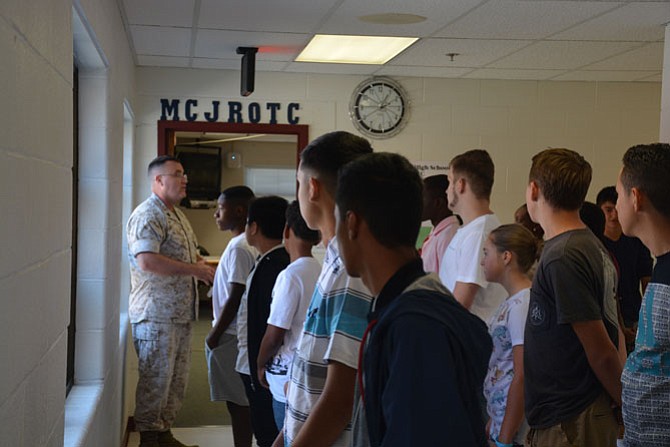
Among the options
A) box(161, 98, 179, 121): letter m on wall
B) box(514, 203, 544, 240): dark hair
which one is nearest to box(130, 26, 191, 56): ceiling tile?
box(161, 98, 179, 121): letter m on wall

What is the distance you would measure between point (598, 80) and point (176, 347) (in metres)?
4.00

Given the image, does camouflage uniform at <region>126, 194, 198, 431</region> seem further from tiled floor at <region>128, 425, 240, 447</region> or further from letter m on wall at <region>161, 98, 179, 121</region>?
letter m on wall at <region>161, 98, 179, 121</region>

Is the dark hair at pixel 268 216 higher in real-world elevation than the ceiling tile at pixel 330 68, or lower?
lower

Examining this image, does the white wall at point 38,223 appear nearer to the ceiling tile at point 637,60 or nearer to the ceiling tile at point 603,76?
the ceiling tile at point 637,60

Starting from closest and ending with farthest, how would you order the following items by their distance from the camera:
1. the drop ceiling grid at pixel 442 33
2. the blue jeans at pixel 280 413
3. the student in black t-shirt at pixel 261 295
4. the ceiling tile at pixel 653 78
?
the blue jeans at pixel 280 413, the student in black t-shirt at pixel 261 295, the drop ceiling grid at pixel 442 33, the ceiling tile at pixel 653 78

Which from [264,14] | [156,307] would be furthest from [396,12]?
[156,307]

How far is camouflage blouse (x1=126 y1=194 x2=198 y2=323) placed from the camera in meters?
4.43

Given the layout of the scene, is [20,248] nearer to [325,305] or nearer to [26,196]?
[26,196]

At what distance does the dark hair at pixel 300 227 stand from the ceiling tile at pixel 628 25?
7.11 ft

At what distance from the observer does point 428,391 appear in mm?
1162

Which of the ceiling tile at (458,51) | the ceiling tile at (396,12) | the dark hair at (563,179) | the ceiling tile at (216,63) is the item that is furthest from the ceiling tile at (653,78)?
the dark hair at (563,179)

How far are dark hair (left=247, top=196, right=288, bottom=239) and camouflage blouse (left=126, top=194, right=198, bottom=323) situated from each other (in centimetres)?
124

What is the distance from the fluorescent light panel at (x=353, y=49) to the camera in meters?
4.97

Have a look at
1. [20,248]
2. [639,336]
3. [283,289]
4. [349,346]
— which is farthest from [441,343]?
[283,289]
